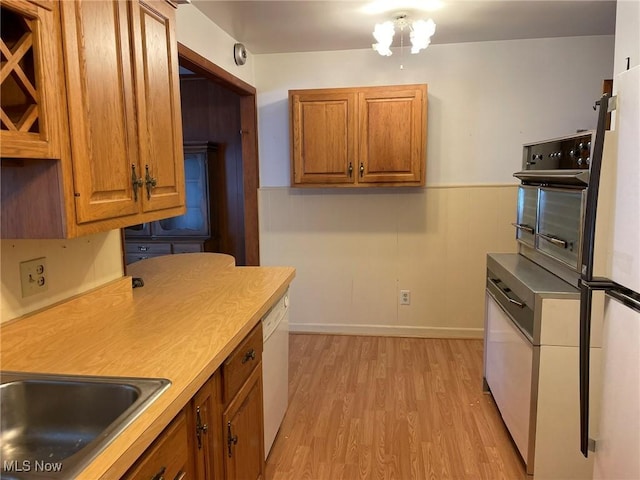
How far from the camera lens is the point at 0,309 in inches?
54.6

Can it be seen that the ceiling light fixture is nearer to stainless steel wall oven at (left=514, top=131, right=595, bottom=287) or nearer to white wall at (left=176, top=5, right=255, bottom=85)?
stainless steel wall oven at (left=514, top=131, right=595, bottom=287)

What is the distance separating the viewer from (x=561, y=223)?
6.94 ft

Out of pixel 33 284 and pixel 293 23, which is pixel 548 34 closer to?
pixel 293 23

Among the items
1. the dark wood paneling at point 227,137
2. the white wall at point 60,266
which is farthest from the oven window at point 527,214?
the dark wood paneling at point 227,137

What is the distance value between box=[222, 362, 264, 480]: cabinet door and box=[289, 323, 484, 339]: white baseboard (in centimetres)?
211

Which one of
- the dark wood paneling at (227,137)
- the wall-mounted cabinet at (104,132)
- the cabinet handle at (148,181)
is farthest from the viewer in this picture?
the dark wood paneling at (227,137)

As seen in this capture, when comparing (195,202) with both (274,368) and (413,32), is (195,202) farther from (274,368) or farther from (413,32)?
(274,368)

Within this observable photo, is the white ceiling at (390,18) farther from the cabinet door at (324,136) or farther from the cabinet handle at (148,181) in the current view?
the cabinet handle at (148,181)

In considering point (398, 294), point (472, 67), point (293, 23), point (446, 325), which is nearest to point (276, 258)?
point (398, 294)

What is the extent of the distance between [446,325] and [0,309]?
335 cm

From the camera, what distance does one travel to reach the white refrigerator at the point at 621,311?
126cm

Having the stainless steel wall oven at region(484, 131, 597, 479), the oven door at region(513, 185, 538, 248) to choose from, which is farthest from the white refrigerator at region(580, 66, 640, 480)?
the oven door at region(513, 185, 538, 248)

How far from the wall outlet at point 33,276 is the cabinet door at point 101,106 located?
0.33 m

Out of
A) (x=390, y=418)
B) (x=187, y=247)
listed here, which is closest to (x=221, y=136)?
(x=187, y=247)
